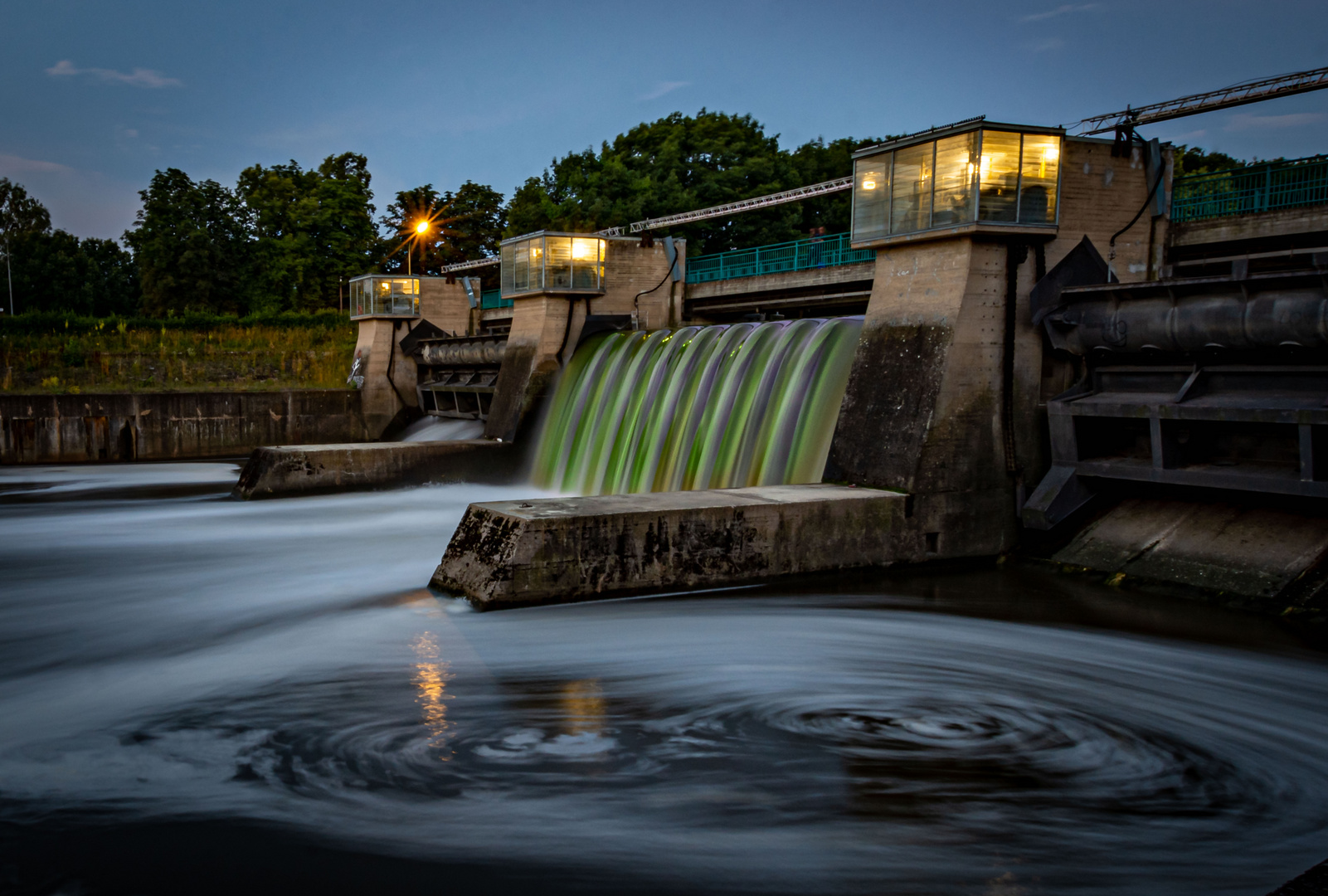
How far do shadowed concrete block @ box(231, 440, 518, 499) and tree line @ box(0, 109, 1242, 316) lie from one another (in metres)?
27.3

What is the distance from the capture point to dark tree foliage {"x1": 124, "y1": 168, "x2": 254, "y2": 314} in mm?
55688

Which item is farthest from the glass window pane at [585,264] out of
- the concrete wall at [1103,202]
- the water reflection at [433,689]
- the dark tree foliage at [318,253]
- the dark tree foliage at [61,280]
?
the dark tree foliage at [61,280]

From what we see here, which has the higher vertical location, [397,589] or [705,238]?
[705,238]

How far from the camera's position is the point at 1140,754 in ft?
18.5

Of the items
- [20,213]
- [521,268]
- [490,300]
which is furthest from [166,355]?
[20,213]

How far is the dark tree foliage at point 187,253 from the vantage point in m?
55.7

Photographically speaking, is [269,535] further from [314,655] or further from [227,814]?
[227,814]

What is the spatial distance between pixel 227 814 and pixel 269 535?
866 centimetres

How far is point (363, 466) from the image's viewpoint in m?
17.1

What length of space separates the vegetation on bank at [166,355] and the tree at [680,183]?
51.1 feet

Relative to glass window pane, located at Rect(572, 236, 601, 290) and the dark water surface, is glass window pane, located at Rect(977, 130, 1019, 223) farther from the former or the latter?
glass window pane, located at Rect(572, 236, 601, 290)

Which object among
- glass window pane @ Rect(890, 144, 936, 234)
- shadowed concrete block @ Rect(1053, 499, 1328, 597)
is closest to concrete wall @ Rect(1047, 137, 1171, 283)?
glass window pane @ Rect(890, 144, 936, 234)

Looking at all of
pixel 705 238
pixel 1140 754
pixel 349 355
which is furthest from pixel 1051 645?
pixel 705 238

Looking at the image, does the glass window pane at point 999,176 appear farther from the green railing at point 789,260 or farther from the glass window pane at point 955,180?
the green railing at point 789,260
